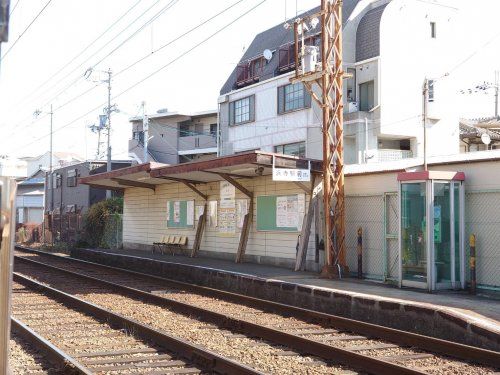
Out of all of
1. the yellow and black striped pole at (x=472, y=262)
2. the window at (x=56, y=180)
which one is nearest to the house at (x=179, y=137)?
the window at (x=56, y=180)

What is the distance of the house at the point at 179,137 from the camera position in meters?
51.4

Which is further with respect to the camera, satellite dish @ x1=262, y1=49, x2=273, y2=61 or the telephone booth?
satellite dish @ x1=262, y1=49, x2=273, y2=61

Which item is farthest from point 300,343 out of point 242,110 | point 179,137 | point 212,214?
point 179,137

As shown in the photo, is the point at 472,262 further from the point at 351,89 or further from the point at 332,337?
the point at 351,89

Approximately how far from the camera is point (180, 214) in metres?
24.7

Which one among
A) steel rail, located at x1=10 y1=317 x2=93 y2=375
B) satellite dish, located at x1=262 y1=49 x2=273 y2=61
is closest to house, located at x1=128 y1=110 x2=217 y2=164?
satellite dish, located at x1=262 y1=49 x2=273 y2=61

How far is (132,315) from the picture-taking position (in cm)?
1216

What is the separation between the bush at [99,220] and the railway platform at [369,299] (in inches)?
592

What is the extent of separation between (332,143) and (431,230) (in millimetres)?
4023

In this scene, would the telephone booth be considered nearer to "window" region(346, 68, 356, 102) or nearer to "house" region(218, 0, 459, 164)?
"house" region(218, 0, 459, 164)

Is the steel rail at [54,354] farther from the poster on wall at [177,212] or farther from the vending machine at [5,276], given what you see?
the poster on wall at [177,212]

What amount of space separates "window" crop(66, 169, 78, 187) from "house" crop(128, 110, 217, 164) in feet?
18.2

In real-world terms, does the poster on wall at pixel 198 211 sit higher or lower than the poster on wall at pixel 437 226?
higher

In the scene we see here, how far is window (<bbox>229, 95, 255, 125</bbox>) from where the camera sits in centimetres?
3594
